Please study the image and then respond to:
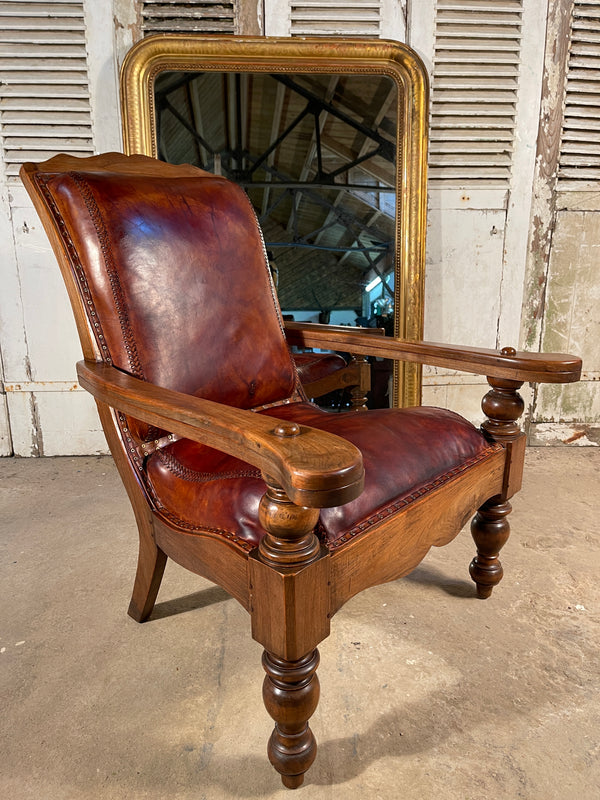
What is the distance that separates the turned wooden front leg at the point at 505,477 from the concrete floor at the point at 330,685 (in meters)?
0.09

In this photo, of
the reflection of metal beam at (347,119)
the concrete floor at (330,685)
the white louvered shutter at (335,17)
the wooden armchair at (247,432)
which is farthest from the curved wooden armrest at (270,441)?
the white louvered shutter at (335,17)

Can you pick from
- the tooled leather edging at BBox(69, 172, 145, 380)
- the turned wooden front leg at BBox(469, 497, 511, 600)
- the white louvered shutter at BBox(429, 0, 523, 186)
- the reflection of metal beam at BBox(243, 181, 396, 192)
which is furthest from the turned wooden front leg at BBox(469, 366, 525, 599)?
the white louvered shutter at BBox(429, 0, 523, 186)

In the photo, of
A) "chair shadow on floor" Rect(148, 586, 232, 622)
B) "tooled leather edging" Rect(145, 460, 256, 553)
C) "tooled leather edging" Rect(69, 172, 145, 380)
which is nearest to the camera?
"tooled leather edging" Rect(145, 460, 256, 553)

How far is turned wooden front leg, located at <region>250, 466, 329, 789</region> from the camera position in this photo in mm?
792

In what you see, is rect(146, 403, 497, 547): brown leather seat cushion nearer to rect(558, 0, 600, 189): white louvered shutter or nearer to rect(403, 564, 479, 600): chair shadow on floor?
rect(403, 564, 479, 600): chair shadow on floor

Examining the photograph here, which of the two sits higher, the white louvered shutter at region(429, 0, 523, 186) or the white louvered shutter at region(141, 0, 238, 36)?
the white louvered shutter at region(141, 0, 238, 36)

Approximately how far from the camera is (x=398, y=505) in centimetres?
102

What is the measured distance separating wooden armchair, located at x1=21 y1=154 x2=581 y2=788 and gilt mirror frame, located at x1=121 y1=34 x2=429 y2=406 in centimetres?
88

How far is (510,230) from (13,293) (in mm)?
2133

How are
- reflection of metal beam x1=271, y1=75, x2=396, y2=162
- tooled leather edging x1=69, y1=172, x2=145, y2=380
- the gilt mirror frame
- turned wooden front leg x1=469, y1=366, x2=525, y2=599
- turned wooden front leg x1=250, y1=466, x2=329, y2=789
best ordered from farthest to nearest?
reflection of metal beam x1=271, y1=75, x2=396, y2=162 < the gilt mirror frame < turned wooden front leg x1=469, y1=366, x2=525, y2=599 < tooled leather edging x1=69, y1=172, x2=145, y2=380 < turned wooden front leg x1=250, y1=466, x2=329, y2=789

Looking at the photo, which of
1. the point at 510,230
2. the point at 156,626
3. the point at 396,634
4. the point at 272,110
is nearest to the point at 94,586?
the point at 156,626

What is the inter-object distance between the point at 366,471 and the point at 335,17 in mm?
2002

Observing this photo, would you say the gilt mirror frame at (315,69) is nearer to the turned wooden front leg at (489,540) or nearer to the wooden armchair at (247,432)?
the wooden armchair at (247,432)

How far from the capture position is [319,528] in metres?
0.91
